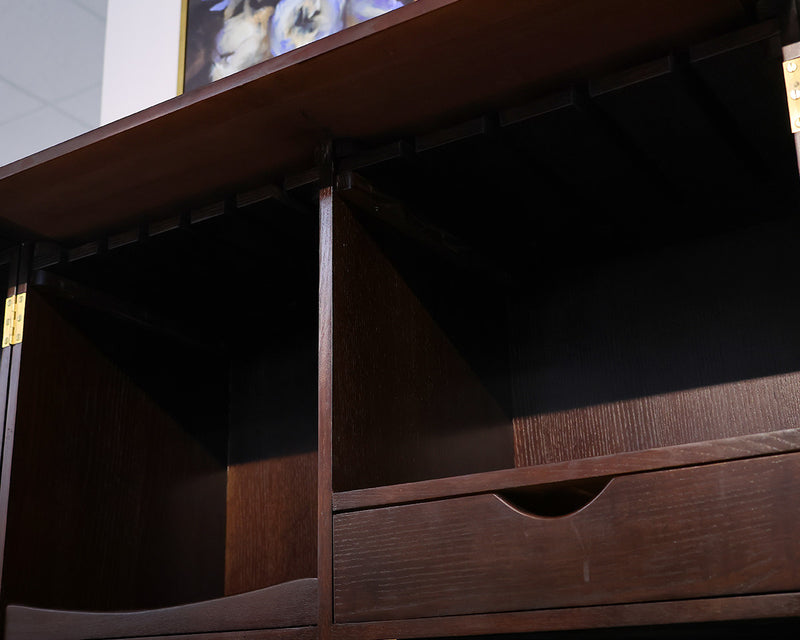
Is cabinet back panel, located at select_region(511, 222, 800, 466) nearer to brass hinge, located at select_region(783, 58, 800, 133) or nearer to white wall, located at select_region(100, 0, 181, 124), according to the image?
brass hinge, located at select_region(783, 58, 800, 133)

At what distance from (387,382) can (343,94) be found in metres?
0.37

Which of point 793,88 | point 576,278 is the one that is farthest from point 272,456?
point 793,88

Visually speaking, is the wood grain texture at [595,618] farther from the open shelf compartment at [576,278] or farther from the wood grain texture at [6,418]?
the wood grain texture at [6,418]

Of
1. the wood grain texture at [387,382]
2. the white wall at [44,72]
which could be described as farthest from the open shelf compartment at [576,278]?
the white wall at [44,72]

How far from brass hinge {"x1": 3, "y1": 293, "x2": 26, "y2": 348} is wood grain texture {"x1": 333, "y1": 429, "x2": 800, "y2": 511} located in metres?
0.63

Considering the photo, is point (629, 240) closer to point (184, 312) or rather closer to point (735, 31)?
point (735, 31)

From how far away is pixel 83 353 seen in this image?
1.59 metres

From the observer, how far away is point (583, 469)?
993 mm

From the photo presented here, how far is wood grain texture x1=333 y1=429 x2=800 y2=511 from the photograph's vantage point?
91 centimetres

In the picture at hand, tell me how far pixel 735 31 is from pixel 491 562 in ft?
2.03

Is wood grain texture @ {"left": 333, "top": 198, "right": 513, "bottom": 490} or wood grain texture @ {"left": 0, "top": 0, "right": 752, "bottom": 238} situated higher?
wood grain texture @ {"left": 0, "top": 0, "right": 752, "bottom": 238}

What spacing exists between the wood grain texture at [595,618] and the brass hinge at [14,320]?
707 mm

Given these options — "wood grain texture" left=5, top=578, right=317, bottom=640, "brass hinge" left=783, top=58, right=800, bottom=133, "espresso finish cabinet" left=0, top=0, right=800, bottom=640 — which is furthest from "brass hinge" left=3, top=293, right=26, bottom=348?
"brass hinge" left=783, top=58, right=800, bottom=133

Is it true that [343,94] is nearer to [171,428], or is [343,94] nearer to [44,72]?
[171,428]
